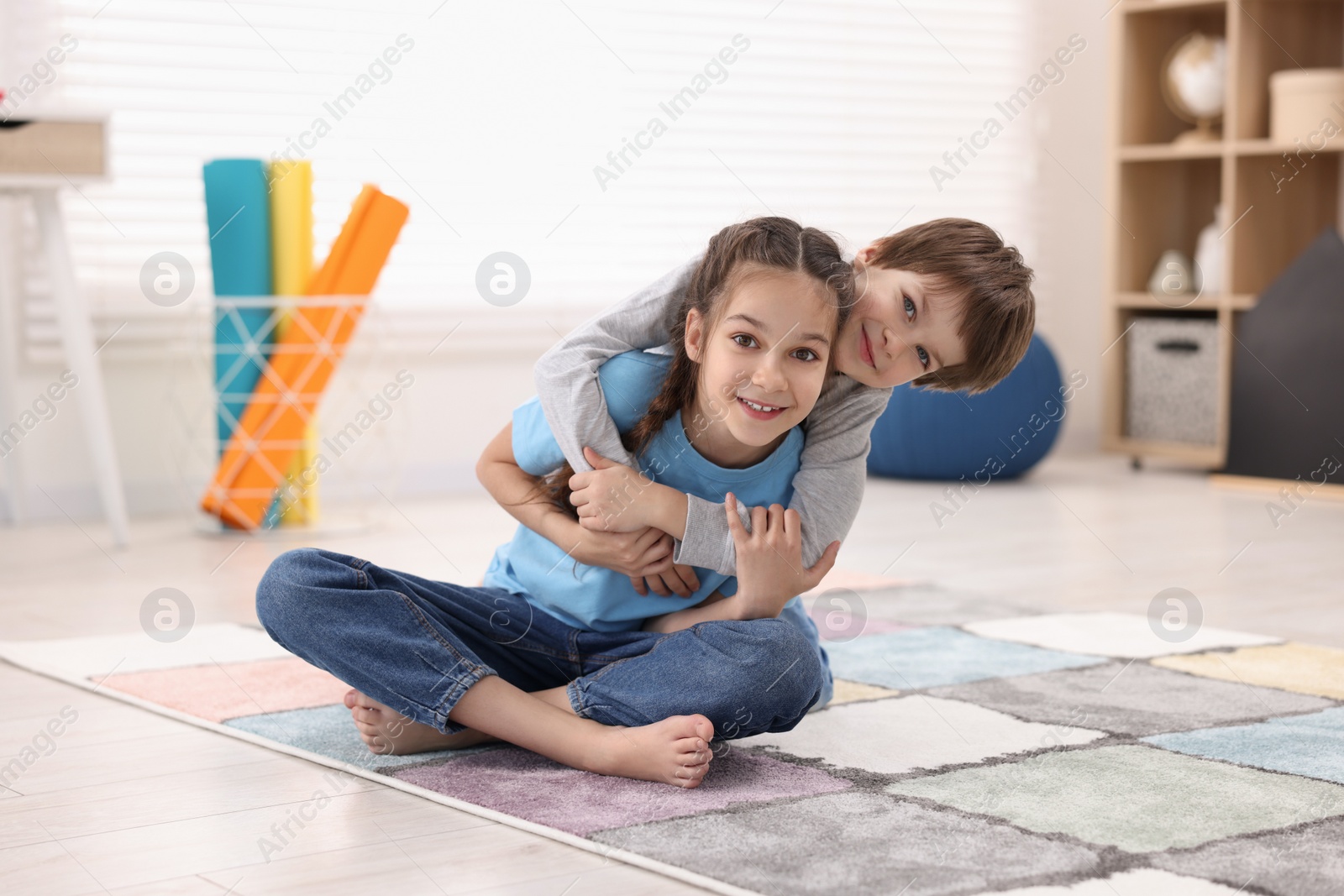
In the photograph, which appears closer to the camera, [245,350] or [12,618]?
[12,618]

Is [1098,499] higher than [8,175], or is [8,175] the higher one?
[8,175]

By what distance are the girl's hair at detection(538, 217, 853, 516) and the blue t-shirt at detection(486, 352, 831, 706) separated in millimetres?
15

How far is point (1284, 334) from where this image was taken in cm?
289

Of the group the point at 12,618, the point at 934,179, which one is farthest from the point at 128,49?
the point at 934,179

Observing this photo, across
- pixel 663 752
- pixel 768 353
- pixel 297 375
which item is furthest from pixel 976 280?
pixel 297 375

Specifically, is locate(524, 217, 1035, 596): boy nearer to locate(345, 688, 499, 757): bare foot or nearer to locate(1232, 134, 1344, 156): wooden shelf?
locate(345, 688, 499, 757): bare foot

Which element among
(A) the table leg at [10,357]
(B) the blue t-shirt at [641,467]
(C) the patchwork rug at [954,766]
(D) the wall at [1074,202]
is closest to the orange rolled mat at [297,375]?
(A) the table leg at [10,357]

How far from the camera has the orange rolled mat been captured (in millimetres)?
2336

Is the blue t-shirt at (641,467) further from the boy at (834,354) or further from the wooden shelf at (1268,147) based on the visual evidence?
the wooden shelf at (1268,147)

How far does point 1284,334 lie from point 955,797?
2.17 m

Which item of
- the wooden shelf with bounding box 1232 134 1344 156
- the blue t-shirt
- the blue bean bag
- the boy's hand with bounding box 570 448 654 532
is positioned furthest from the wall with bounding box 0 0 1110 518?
the boy's hand with bounding box 570 448 654 532

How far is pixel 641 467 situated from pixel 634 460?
11 mm

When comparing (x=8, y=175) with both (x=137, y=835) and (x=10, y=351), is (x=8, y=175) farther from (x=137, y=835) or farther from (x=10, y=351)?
(x=137, y=835)

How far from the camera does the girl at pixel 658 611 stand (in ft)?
3.48
